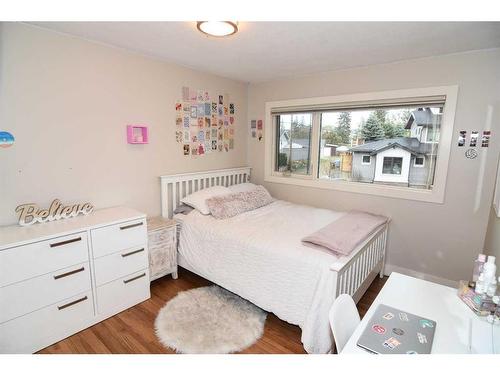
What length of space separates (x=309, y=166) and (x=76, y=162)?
255 centimetres

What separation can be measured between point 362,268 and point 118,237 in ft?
6.64

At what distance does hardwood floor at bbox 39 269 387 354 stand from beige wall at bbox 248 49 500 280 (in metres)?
0.93

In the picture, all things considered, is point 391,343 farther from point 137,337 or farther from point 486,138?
point 486,138

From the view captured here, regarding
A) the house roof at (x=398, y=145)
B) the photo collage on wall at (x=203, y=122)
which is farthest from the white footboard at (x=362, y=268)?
the photo collage on wall at (x=203, y=122)

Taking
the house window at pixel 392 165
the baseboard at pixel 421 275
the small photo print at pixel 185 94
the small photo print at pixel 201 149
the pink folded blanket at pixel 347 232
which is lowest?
the baseboard at pixel 421 275

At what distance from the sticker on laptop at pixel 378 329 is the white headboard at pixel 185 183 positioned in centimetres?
232

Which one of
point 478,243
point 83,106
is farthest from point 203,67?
point 478,243

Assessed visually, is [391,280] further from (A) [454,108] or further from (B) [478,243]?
(A) [454,108]

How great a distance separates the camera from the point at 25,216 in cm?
192

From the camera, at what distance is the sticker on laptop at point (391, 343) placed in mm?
1011

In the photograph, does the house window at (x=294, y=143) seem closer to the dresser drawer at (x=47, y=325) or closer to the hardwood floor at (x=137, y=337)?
the hardwood floor at (x=137, y=337)

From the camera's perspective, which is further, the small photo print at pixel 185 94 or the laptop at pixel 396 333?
the small photo print at pixel 185 94

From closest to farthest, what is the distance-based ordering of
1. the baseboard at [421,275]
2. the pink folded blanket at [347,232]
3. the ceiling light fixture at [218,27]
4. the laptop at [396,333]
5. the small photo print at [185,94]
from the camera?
the laptop at [396,333]
the ceiling light fixture at [218,27]
the pink folded blanket at [347,232]
the baseboard at [421,275]
the small photo print at [185,94]

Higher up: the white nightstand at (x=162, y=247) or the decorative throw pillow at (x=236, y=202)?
the decorative throw pillow at (x=236, y=202)
